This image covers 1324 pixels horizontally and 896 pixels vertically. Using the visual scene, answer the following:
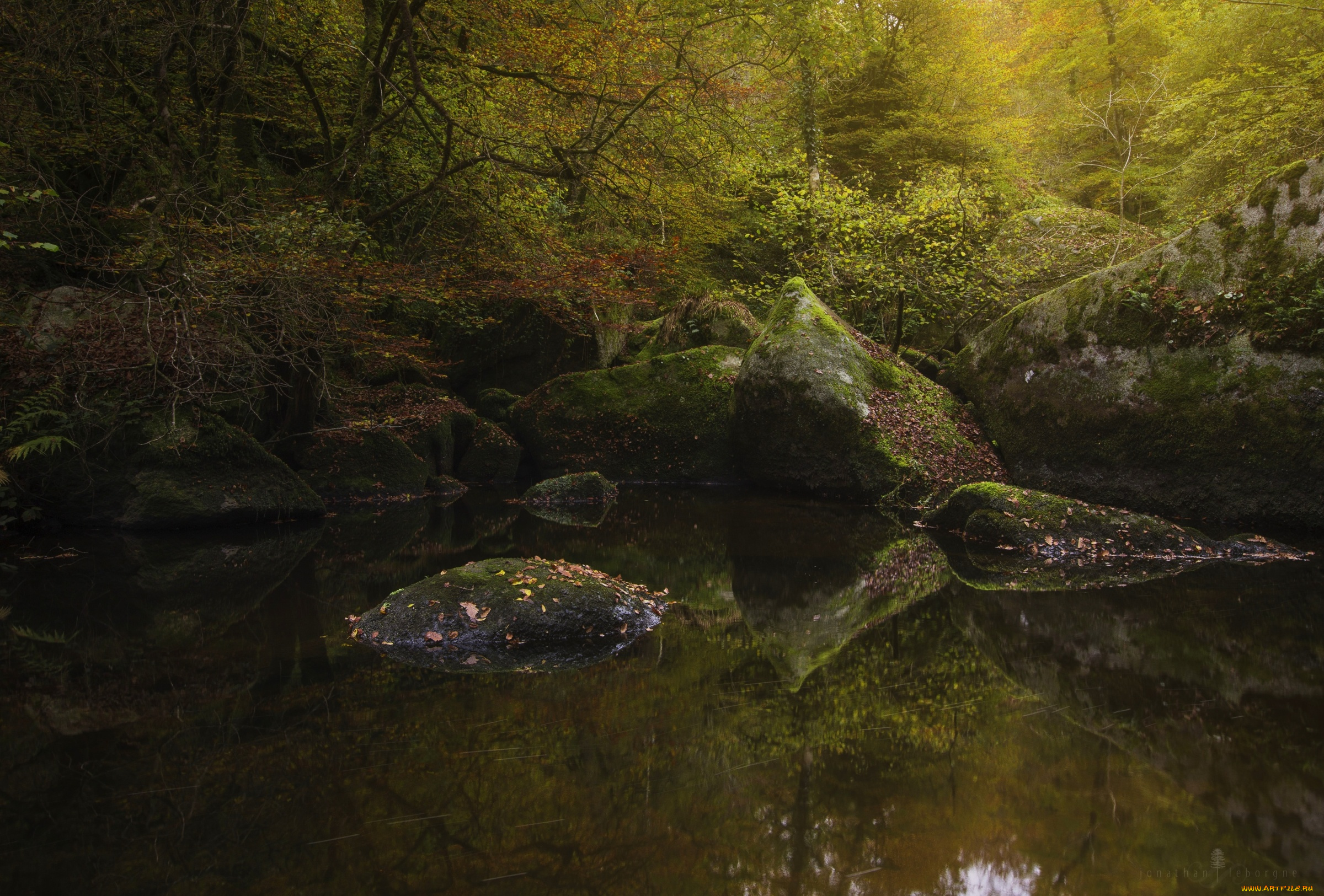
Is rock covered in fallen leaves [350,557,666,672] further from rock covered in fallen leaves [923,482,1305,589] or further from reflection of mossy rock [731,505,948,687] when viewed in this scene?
rock covered in fallen leaves [923,482,1305,589]

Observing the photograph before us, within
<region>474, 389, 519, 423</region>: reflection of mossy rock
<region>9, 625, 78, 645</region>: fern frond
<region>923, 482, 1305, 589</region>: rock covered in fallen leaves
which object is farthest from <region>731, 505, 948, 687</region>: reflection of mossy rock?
<region>474, 389, 519, 423</region>: reflection of mossy rock

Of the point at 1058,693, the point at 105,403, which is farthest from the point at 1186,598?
the point at 105,403

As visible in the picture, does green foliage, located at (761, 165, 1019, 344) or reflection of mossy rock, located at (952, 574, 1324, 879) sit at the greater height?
green foliage, located at (761, 165, 1019, 344)

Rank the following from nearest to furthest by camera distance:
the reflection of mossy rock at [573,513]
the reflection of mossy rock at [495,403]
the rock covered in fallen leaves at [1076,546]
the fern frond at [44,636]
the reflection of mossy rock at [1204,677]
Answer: the reflection of mossy rock at [1204,677] < the fern frond at [44,636] < the rock covered in fallen leaves at [1076,546] < the reflection of mossy rock at [573,513] < the reflection of mossy rock at [495,403]

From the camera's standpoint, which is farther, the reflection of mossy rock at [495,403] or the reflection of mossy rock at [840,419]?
the reflection of mossy rock at [495,403]

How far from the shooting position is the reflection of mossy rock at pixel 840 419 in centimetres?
1003

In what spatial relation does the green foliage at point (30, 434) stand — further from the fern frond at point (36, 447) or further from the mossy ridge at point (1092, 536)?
the mossy ridge at point (1092, 536)

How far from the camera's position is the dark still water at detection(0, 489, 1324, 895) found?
2215 millimetres

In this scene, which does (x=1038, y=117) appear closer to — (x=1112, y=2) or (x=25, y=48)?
(x=1112, y=2)

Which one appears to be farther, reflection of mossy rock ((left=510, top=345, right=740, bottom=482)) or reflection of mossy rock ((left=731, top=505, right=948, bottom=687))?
reflection of mossy rock ((left=510, top=345, right=740, bottom=482))

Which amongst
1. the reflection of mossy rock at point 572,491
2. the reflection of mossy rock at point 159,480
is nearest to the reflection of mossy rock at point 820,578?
the reflection of mossy rock at point 572,491

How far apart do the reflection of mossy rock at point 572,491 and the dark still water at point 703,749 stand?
507 centimetres

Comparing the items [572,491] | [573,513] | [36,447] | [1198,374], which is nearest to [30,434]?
[36,447]

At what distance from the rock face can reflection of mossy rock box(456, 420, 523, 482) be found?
7.73m
